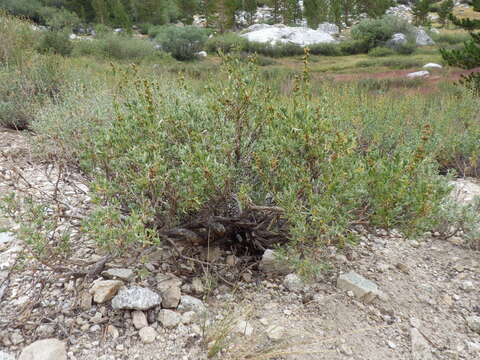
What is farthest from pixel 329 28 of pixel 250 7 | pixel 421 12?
pixel 250 7

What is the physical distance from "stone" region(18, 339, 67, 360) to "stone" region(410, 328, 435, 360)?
1.69 m

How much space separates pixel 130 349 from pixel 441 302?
6.11 feet

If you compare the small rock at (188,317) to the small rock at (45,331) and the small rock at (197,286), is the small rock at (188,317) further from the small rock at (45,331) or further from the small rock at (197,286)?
the small rock at (45,331)

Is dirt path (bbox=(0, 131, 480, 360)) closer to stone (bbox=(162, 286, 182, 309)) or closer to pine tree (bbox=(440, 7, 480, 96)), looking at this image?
stone (bbox=(162, 286, 182, 309))

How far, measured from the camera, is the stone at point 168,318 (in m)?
1.93

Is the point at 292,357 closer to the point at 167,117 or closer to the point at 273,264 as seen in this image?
the point at 273,264

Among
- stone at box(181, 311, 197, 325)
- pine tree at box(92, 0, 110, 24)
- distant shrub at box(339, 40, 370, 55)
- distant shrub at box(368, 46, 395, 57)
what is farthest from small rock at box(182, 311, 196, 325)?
pine tree at box(92, 0, 110, 24)

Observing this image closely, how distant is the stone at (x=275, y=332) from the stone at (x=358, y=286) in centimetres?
58

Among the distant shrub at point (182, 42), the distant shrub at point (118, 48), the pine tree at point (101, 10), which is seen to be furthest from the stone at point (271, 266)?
the pine tree at point (101, 10)

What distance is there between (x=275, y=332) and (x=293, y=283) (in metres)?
0.45

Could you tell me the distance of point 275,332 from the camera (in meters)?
1.92

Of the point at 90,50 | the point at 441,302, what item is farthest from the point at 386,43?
the point at 441,302

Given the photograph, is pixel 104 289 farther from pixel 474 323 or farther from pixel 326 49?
pixel 326 49

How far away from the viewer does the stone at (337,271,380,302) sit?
2.26 metres
